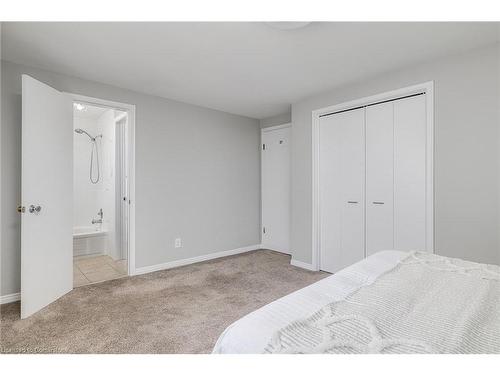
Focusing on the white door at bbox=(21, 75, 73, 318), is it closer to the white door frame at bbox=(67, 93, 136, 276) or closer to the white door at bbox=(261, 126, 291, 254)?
the white door frame at bbox=(67, 93, 136, 276)

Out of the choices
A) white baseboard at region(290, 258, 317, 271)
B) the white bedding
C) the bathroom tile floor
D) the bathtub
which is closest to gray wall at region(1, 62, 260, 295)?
the bathroom tile floor

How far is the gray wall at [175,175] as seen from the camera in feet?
8.34

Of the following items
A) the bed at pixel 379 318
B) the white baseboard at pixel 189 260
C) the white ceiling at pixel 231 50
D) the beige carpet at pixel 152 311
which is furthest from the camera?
the white baseboard at pixel 189 260

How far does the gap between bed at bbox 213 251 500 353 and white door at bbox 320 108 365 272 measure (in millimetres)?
1875

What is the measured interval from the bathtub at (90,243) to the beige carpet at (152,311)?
1.58 metres

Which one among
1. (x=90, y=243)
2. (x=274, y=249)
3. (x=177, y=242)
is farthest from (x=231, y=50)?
(x=90, y=243)

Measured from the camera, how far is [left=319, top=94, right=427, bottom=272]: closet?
2.68m

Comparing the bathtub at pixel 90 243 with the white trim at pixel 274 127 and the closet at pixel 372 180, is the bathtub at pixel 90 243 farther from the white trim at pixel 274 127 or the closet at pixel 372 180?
the closet at pixel 372 180

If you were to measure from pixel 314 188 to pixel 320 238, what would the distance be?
65cm

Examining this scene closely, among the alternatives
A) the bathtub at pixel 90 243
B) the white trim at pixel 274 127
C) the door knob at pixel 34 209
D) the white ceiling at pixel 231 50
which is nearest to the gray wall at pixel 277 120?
the white trim at pixel 274 127

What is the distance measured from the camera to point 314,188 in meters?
3.51

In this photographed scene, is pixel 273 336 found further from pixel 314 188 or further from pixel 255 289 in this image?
pixel 314 188

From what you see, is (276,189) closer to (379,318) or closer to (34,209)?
(34,209)
